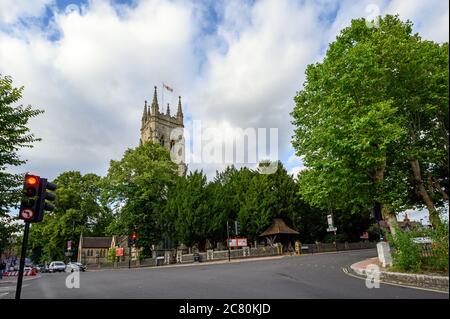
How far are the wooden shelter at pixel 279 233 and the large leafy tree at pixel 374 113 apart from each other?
21.1m

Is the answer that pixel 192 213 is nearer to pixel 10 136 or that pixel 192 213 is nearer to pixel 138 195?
pixel 138 195

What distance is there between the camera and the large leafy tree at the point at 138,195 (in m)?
40.9

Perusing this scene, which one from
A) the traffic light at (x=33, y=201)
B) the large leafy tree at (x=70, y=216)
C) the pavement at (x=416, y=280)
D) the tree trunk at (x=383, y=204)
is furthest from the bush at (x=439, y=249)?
the large leafy tree at (x=70, y=216)

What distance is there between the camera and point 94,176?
5994cm

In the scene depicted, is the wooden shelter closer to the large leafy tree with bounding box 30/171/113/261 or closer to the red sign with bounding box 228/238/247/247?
the red sign with bounding box 228/238/247/247

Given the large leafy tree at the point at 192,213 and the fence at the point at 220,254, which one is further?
the large leafy tree at the point at 192,213

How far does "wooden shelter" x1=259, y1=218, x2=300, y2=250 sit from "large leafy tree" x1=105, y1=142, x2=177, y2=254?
46.5ft

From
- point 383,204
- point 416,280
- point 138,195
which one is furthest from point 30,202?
point 138,195

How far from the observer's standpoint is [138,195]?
1646 inches

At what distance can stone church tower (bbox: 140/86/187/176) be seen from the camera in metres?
75.1

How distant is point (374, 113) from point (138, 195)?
33.0 m

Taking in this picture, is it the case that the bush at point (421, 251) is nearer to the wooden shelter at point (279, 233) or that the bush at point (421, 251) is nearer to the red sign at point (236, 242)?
the red sign at point (236, 242)

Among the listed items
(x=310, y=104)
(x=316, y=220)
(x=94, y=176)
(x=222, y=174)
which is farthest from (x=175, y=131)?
(x=310, y=104)
